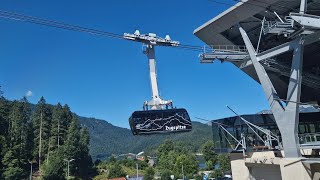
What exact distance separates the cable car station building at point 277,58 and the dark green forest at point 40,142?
179ft

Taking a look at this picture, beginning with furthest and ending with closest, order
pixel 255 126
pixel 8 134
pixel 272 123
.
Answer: pixel 8 134, pixel 272 123, pixel 255 126

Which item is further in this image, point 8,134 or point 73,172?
point 73,172

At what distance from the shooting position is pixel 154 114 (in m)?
25.2

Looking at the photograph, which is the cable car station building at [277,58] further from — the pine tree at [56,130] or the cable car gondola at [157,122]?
the pine tree at [56,130]

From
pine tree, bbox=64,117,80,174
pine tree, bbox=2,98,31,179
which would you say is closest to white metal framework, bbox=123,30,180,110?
pine tree, bbox=2,98,31,179

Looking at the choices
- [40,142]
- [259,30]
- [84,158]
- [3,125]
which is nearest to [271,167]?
[259,30]

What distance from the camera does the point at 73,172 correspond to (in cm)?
8888

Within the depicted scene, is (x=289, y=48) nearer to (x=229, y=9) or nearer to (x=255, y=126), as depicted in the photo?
(x=229, y=9)

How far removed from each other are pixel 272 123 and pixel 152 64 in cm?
1573

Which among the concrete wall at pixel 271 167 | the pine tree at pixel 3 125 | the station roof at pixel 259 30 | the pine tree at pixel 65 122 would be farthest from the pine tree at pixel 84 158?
the station roof at pixel 259 30

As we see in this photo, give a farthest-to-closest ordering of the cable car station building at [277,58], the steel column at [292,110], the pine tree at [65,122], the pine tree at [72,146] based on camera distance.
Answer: the pine tree at [65,122], the pine tree at [72,146], the steel column at [292,110], the cable car station building at [277,58]

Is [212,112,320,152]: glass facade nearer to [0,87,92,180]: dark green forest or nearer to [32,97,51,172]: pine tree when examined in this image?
[0,87,92,180]: dark green forest

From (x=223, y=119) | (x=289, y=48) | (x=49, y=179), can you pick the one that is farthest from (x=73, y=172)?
(x=289, y=48)

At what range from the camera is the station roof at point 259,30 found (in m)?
26.7
